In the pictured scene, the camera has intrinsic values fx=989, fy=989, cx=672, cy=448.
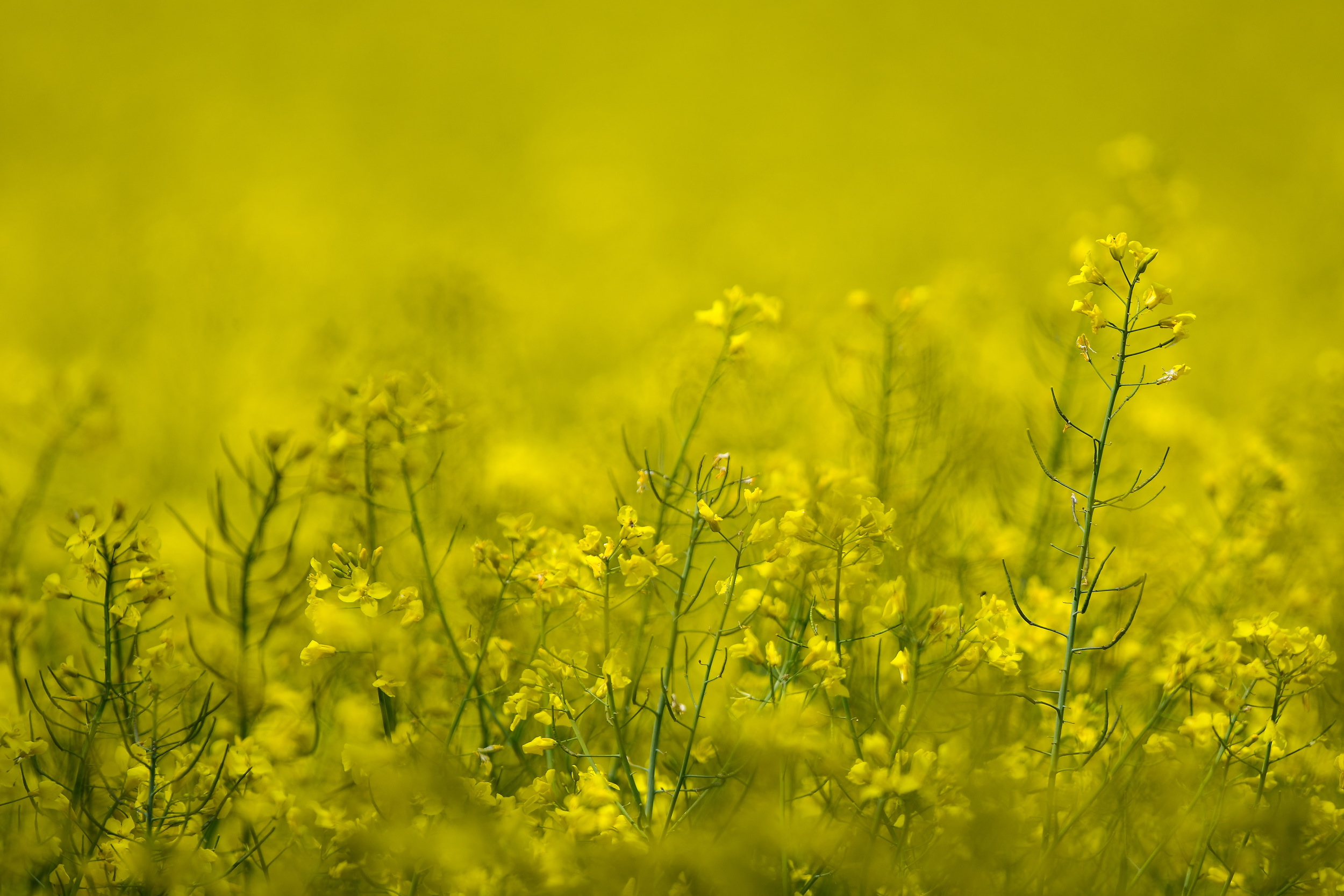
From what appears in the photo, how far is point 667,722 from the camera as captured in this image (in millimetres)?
1493

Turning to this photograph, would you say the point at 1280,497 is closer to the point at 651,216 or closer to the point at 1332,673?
the point at 1332,673

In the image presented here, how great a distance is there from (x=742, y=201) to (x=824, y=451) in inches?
190

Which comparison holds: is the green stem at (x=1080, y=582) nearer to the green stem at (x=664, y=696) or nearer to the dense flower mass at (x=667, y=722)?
the dense flower mass at (x=667, y=722)

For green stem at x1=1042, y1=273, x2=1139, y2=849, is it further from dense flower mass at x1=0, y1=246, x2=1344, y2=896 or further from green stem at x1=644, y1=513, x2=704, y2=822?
green stem at x1=644, y1=513, x2=704, y2=822

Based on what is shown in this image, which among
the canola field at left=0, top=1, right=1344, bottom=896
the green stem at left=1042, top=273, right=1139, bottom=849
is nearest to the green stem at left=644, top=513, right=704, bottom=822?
the canola field at left=0, top=1, right=1344, bottom=896

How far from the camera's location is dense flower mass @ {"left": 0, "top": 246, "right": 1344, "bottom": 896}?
1.15 metres

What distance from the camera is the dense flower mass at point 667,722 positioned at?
1146 mm

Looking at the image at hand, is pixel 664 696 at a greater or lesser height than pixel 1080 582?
lesser

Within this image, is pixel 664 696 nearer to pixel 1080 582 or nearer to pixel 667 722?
pixel 667 722

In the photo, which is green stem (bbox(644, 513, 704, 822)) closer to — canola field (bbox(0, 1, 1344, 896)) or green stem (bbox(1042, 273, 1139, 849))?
canola field (bbox(0, 1, 1344, 896))

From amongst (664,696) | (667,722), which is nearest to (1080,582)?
(664,696)

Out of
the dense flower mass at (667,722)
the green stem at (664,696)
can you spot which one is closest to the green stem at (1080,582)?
the dense flower mass at (667,722)

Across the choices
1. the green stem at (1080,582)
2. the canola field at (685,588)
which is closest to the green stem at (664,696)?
the canola field at (685,588)

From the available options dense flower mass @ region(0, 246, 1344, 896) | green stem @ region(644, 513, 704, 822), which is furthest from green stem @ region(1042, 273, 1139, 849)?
green stem @ region(644, 513, 704, 822)
